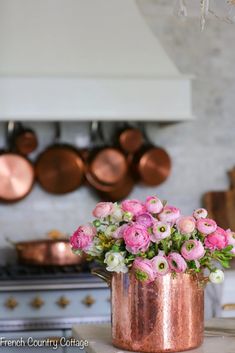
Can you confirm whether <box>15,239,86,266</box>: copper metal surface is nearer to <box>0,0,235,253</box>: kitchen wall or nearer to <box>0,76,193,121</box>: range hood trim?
<box>0,0,235,253</box>: kitchen wall

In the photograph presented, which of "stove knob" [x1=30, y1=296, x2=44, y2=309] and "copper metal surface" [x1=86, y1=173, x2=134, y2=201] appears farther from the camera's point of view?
"copper metal surface" [x1=86, y1=173, x2=134, y2=201]

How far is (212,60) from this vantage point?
15.8ft

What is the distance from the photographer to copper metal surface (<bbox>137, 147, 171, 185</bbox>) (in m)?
4.60

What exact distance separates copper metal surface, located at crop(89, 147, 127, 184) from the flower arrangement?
236cm

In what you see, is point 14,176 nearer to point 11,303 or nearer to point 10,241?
point 10,241

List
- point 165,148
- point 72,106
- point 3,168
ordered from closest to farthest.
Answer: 1. point 72,106
2. point 3,168
3. point 165,148

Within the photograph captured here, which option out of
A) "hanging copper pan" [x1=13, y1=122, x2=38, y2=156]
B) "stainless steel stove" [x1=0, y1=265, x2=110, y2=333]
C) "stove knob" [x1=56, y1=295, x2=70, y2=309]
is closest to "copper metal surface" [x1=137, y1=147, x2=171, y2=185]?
"hanging copper pan" [x1=13, y1=122, x2=38, y2=156]

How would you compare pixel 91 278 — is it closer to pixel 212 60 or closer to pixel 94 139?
pixel 94 139

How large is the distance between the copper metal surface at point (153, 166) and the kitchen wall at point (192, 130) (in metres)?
0.12

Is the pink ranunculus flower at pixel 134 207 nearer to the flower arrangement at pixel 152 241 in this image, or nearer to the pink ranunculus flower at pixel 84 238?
the flower arrangement at pixel 152 241

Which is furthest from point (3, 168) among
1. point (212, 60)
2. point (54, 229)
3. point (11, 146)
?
point (212, 60)

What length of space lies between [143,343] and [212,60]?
9.84ft

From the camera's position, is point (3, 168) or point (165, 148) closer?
point (3, 168)

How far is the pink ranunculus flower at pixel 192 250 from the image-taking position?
2.10 meters
